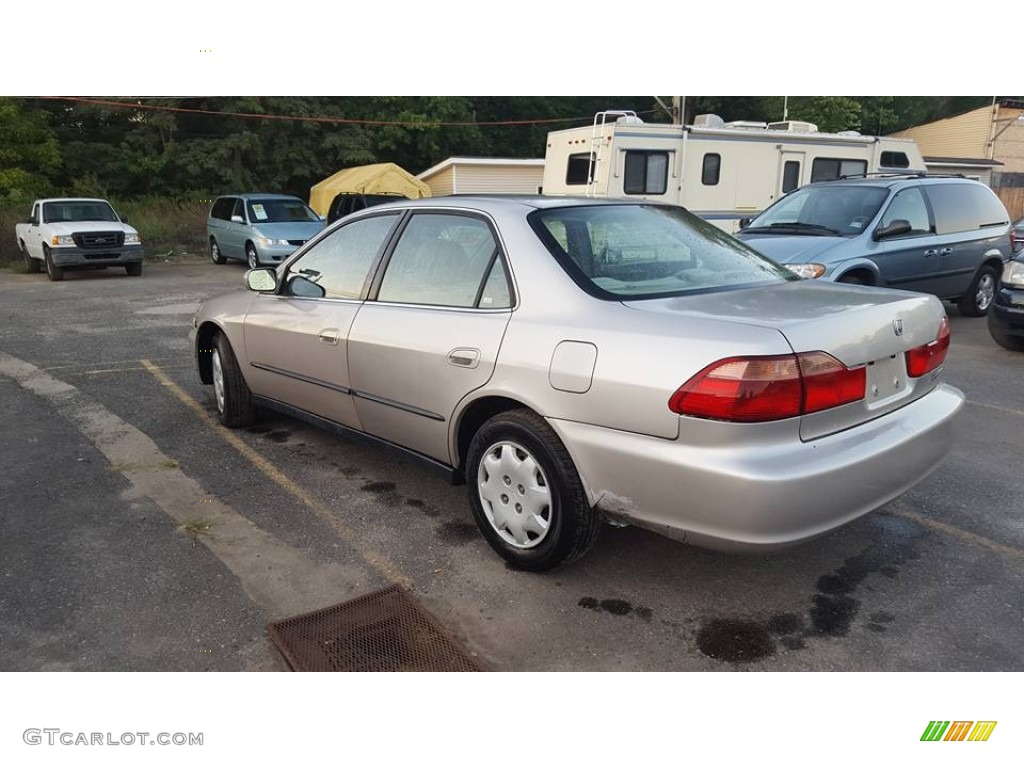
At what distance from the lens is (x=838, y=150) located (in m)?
14.5

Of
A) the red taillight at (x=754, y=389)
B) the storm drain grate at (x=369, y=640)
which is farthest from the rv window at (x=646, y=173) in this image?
the storm drain grate at (x=369, y=640)

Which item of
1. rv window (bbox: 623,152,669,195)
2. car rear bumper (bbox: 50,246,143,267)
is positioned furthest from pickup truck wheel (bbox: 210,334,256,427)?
car rear bumper (bbox: 50,246,143,267)

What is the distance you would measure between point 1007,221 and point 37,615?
1096cm

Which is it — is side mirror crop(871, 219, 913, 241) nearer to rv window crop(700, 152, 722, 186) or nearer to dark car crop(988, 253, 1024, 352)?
dark car crop(988, 253, 1024, 352)

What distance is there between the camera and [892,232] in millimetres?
8031

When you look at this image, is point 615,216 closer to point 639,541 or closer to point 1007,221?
point 639,541

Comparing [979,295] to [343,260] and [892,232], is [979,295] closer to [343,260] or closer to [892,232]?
[892,232]

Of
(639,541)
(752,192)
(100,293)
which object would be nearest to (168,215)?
(100,293)

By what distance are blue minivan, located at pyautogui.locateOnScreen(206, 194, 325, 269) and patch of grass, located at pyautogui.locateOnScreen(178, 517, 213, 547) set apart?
12607 mm

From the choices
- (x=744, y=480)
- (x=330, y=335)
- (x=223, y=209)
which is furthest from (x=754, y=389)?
(x=223, y=209)

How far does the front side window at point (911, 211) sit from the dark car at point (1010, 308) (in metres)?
1.06

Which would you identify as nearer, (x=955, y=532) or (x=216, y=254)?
(x=955, y=532)

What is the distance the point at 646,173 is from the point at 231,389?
9.19m
